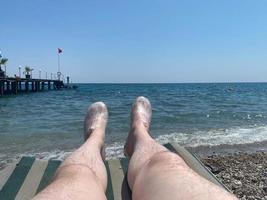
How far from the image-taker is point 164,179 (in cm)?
141

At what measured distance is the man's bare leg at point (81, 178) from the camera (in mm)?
1335

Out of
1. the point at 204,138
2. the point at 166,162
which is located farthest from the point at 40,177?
the point at 204,138

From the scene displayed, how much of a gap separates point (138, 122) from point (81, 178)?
4.92 ft

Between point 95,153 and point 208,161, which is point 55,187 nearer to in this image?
point 95,153

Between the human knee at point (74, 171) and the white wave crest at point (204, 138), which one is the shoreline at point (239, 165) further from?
the human knee at point (74, 171)

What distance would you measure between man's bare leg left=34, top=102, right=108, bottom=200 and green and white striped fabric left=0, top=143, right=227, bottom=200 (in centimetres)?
30

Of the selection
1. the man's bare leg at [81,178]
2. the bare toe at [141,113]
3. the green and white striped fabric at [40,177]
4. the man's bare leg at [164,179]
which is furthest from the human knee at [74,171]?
the bare toe at [141,113]

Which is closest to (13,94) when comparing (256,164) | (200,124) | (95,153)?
(200,124)

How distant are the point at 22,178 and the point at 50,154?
305 centimetres

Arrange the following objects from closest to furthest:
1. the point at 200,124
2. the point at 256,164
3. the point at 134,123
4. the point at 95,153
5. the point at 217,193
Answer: the point at 217,193 < the point at 95,153 < the point at 134,123 < the point at 256,164 < the point at 200,124

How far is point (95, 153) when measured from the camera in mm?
2100

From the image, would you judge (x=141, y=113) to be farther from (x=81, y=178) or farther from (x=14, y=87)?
(x=14, y=87)

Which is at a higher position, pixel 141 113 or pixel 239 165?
pixel 141 113

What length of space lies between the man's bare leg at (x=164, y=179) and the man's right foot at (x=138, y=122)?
1.33 ft
